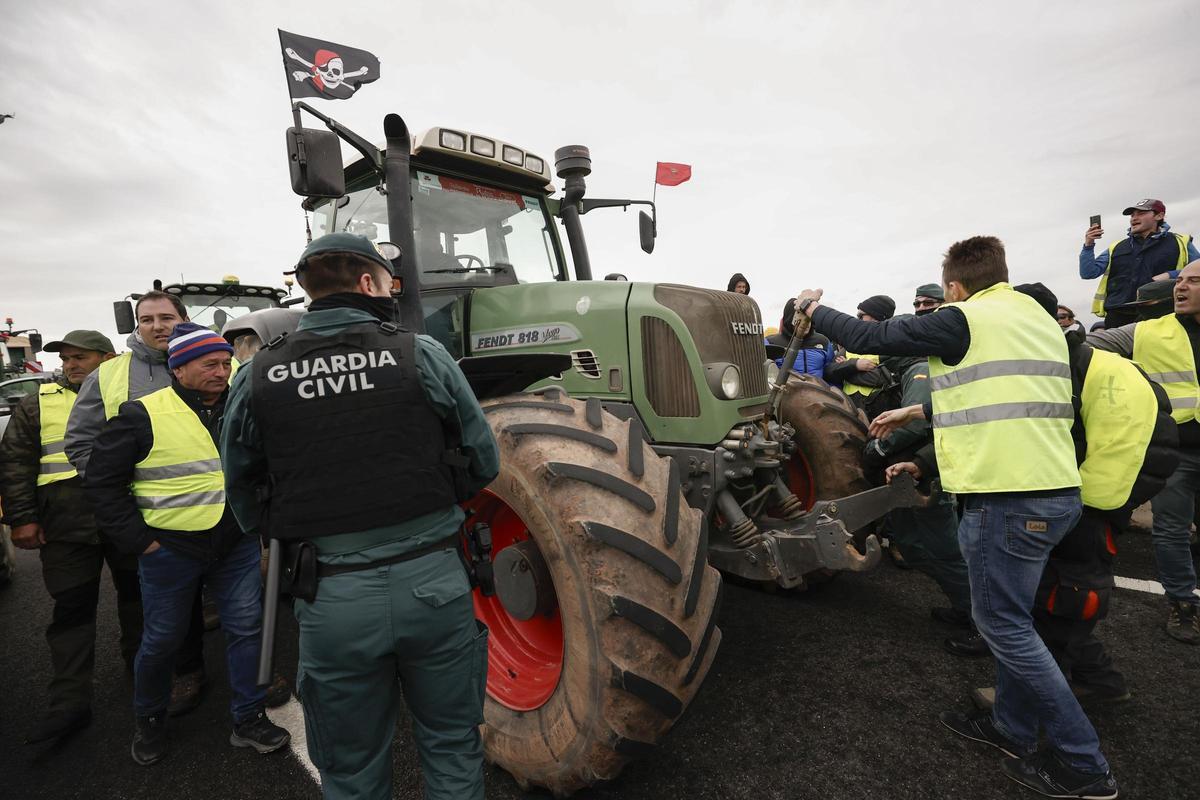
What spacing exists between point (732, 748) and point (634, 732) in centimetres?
76

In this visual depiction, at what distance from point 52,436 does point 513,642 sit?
2.93 m

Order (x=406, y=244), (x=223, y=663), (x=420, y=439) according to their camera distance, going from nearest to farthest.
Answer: (x=420, y=439) → (x=406, y=244) → (x=223, y=663)

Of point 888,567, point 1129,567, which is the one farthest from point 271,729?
point 1129,567

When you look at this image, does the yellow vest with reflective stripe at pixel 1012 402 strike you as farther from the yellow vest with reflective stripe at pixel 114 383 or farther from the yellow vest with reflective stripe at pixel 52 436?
the yellow vest with reflective stripe at pixel 52 436

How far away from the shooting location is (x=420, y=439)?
68.5 inches

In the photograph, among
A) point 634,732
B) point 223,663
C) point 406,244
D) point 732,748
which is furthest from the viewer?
point 223,663

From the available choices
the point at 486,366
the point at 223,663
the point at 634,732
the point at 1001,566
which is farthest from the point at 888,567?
the point at 223,663

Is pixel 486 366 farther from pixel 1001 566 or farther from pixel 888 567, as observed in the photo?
pixel 888 567

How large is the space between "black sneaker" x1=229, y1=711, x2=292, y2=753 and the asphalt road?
0.05 m

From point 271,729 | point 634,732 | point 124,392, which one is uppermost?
point 124,392

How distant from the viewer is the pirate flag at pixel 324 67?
2.71 meters

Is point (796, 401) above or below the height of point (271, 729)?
above

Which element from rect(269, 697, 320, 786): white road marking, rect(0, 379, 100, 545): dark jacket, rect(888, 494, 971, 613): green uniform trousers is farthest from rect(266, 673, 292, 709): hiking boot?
rect(888, 494, 971, 613): green uniform trousers

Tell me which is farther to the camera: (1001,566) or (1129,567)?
(1129,567)
